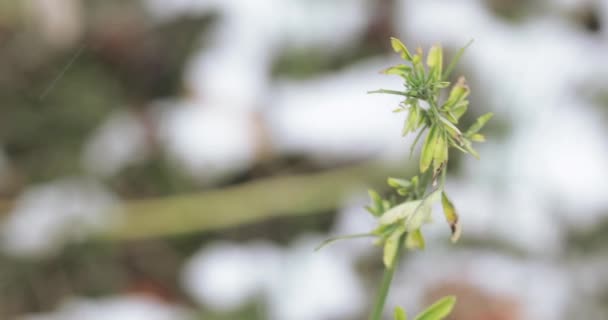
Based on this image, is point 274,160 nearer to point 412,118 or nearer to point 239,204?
point 239,204

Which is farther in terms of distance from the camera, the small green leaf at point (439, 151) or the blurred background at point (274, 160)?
the blurred background at point (274, 160)

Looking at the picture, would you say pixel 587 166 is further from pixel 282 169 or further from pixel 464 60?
pixel 282 169

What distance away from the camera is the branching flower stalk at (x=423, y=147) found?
0.16 meters

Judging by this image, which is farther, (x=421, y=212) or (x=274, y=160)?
(x=274, y=160)

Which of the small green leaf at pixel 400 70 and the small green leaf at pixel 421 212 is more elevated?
the small green leaf at pixel 400 70

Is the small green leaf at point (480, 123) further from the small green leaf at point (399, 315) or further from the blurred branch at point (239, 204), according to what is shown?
the blurred branch at point (239, 204)

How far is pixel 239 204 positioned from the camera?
118 cm

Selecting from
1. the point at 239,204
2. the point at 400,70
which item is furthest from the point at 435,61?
the point at 239,204

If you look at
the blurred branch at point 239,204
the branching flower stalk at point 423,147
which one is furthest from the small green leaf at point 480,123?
the blurred branch at point 239,204

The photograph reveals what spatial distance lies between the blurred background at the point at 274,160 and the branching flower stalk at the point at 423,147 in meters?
0.87

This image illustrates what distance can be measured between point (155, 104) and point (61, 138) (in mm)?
156

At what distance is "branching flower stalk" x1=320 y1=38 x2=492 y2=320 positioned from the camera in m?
0.16

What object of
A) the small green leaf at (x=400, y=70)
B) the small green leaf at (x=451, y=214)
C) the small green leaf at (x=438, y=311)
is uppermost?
the small green leaf at (x=400, y=70)

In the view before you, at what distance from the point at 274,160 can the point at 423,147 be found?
1.08 m
